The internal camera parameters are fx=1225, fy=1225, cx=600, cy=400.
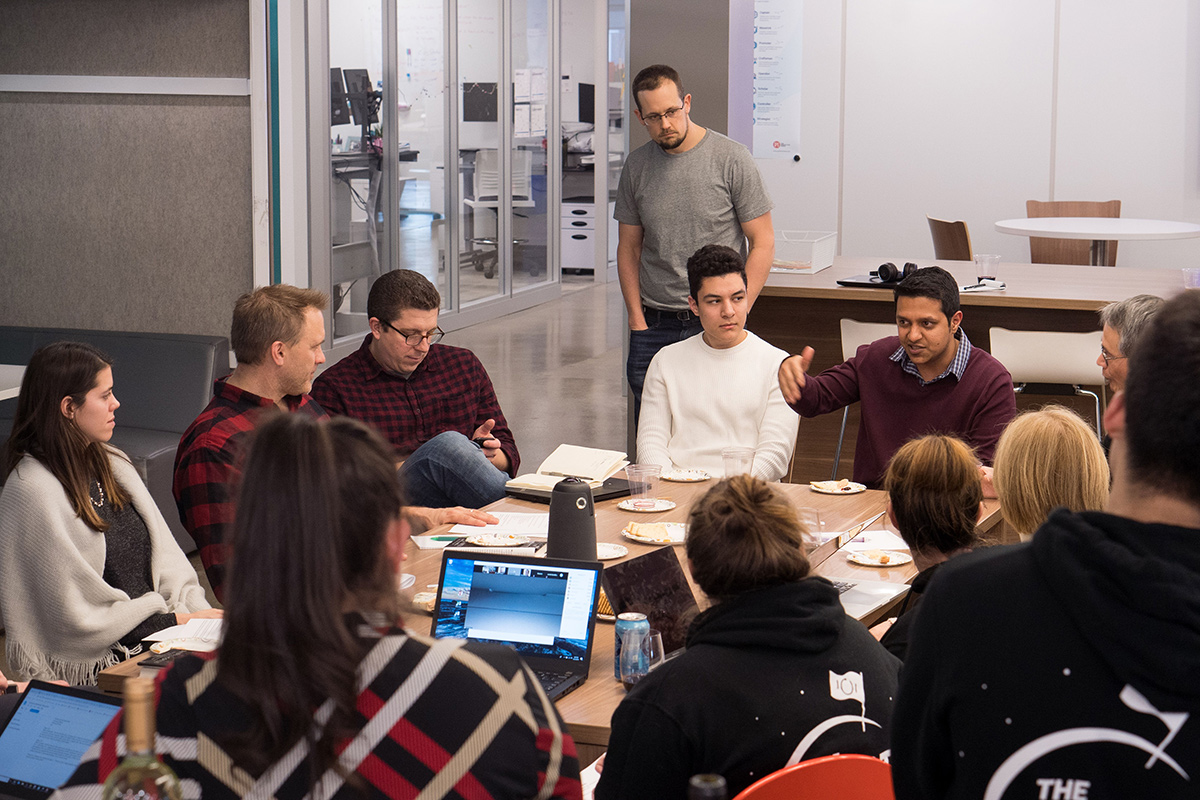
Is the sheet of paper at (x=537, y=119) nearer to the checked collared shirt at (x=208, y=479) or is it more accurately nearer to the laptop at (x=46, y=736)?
the checked collared shirt at (x=208, y=479)

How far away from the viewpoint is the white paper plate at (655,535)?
286cm

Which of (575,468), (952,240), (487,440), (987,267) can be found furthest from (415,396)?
(952,240)

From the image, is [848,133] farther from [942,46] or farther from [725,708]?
[725,708]

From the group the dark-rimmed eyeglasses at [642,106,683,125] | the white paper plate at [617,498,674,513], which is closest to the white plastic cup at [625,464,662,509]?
the white paper plate at [617,498,674,513]

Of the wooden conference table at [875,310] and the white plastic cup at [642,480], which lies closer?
the white plastic cup at [642,480]

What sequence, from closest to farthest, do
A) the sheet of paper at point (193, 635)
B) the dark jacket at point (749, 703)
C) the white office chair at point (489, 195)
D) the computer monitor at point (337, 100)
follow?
the dark jacket at point (749, 703) → the sheet of paper at point (193, 635) → the computer monitor at point (337, 100) → the white office chair at point (489, 195)

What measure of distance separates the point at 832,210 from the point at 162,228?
476cm

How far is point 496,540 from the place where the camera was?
2.82 m

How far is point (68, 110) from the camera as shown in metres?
5.82

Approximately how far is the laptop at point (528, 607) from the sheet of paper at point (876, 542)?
93cm

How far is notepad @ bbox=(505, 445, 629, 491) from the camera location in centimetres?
332

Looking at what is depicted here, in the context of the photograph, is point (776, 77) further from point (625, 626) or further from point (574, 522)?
point (625, 626)

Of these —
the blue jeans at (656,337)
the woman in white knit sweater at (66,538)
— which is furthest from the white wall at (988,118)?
the woman in white knit sweater at (66,538)

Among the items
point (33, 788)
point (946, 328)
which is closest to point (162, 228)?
point (946, 328)
